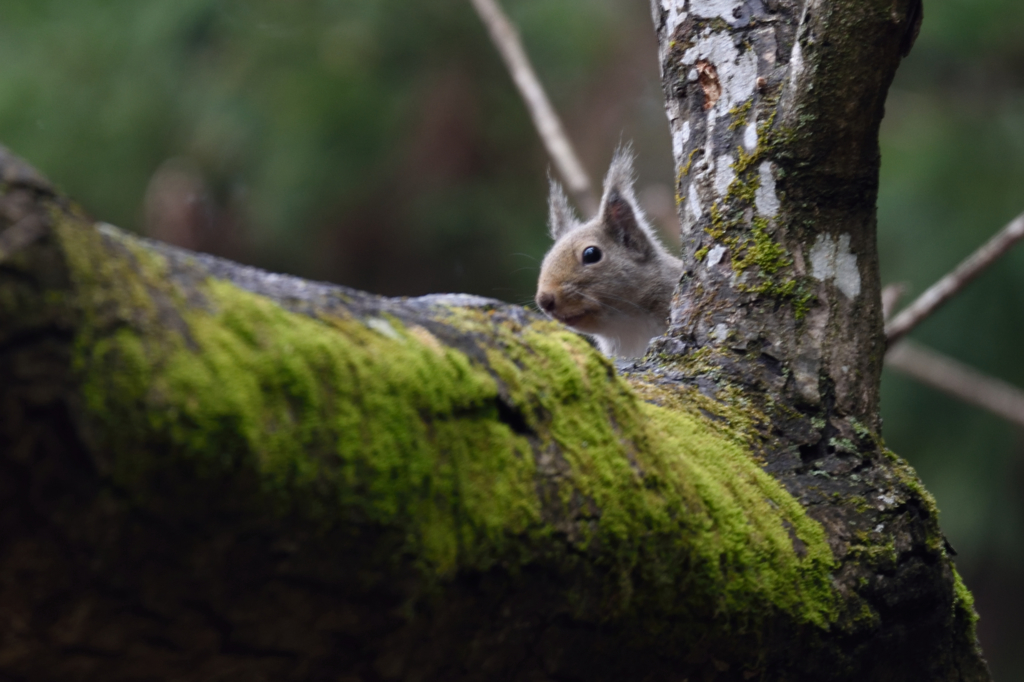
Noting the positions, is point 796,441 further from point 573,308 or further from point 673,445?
point 573,308

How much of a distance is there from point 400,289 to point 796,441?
4.18 m

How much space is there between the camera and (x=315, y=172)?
5.10 m

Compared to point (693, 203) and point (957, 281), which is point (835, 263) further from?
point (957, 281)

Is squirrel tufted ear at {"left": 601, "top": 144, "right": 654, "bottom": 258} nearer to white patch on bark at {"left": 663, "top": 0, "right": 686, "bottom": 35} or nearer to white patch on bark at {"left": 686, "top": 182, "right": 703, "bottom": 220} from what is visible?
white patch on bark at {"left": 663, "top": 0, "right": 686, "bottom": 35}

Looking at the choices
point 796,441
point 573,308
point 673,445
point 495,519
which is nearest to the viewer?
point 495,519

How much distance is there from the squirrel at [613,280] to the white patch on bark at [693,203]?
1.42 meters

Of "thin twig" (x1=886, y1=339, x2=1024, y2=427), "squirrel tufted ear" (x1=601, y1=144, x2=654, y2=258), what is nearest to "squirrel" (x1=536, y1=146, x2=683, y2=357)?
"squirrel tufted ear" (x1=601, y1=144, x2=654, y2=258)

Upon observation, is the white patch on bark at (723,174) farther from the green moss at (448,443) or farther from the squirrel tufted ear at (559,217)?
the squirrel tufted ear at (559,217)

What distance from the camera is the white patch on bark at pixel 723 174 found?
1.83 meters

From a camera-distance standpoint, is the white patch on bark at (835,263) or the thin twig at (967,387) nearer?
the white patch on bark at (835,263)

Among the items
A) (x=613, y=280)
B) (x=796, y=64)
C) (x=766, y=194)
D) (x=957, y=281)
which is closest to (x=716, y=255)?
(x=766, y=194)

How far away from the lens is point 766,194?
5.82 feet

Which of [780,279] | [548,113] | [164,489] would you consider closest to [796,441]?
[780,279]

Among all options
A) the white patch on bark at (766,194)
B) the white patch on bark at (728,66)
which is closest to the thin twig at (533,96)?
the white patch on bark at (728,66)
